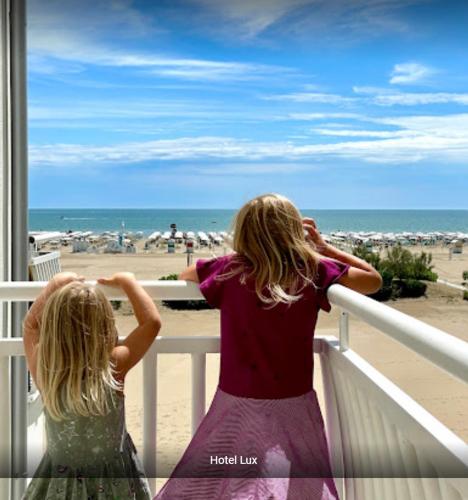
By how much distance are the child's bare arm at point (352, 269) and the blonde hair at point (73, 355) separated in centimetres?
56

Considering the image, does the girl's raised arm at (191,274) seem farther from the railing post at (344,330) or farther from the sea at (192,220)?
the sea at (192,220)

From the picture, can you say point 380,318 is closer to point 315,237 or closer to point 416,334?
point 416,334

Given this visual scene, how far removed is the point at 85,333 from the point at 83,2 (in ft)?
5.01

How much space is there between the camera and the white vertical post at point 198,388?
1.49 m

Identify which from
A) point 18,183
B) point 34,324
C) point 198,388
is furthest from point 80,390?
point 18,183

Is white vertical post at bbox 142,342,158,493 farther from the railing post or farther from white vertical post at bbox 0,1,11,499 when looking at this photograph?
white vertical post at bbox 0,1,11,499

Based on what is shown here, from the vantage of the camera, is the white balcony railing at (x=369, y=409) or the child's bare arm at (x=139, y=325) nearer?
the white balcony railing at (x=369, y=409)

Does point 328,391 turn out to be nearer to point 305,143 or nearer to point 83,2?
point 83,2

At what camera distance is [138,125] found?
54.2 metres

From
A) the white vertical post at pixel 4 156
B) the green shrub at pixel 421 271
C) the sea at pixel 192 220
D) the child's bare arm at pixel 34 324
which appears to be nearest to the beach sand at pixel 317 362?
the green shrub at pixel 421 271

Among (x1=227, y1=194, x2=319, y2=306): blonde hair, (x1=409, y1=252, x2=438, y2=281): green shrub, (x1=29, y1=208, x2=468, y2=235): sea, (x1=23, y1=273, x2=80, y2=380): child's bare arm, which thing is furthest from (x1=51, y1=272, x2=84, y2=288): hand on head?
(x1=29, y1=208, x2=468, y2=235): sea

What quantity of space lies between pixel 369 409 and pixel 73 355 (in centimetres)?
60

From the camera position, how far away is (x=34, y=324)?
1.36 m

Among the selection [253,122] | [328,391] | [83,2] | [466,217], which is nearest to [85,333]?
[328,391]
